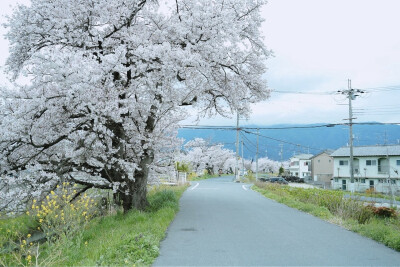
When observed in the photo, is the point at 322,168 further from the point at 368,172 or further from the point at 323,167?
the point at 368,172

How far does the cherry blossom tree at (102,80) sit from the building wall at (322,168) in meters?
64.9

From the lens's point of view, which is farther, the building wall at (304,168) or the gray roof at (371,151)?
the building wall at (304,168)

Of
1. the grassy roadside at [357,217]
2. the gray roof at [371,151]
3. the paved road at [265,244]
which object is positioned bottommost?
the paved road at [265,244]

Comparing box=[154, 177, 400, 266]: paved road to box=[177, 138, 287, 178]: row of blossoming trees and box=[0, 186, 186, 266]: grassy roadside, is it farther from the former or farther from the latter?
box=[177, 138, 287, 178]: row of blossoming trees

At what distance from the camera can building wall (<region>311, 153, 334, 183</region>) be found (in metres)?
72.3

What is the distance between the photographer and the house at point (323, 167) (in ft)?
237

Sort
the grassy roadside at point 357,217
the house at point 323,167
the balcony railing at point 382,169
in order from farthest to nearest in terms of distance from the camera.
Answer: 1. the house at point 323,167
2. the balcony railing at point 382,169
3. the grassy roadside at point 357,217

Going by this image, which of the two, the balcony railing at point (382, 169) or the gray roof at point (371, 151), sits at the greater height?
the gray roof at point (371, 151)

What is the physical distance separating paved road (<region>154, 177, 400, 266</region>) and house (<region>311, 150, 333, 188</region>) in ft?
214

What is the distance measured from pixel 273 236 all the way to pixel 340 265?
2.60 meters

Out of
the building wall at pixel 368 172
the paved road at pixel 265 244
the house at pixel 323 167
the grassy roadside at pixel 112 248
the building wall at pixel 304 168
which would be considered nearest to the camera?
the grassy roadside at pixel 112 248

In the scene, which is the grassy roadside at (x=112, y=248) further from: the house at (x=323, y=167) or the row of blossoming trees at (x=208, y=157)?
the house at (x=323, y=167)

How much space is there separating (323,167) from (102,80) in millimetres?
70193

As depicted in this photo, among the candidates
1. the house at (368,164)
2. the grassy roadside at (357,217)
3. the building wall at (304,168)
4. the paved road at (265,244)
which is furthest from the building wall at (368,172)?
the paved road at (265,244)
